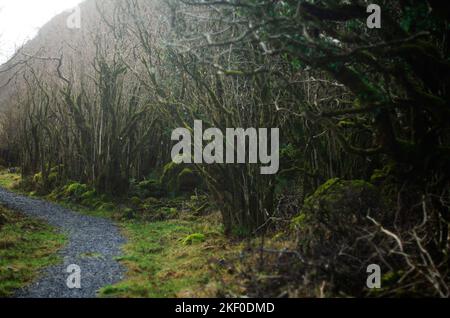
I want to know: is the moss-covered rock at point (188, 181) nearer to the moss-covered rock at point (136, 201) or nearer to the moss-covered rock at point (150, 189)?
the moss-covered rock at point (150, 189)

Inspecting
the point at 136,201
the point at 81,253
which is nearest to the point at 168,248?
the point at 81,253

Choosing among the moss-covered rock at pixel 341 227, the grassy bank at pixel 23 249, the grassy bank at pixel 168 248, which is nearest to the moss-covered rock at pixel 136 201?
the grassy bank at pixel 168 248

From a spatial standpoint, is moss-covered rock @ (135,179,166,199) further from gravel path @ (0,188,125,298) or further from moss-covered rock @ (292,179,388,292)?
moss-covered rock @ (292,179,388,292)

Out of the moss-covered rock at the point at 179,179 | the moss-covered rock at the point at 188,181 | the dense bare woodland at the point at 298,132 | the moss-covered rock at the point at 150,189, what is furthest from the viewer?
the moss-covered rock at the point at 188,181

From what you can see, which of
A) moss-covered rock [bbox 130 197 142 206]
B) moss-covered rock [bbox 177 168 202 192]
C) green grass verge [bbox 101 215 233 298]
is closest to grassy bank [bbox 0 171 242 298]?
green grass verge [bbox 101 215 233 298]

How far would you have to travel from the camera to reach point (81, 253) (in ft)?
31.2

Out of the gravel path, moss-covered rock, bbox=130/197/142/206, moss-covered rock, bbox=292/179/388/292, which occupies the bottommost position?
the gravel path

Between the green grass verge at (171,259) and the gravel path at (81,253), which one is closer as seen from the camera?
the green grass verge at (171,259)

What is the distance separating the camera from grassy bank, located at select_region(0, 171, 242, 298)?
21.8 ft

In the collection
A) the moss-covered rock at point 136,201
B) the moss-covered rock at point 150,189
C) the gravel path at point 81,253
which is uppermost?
the moss-covered rock at point 150,189

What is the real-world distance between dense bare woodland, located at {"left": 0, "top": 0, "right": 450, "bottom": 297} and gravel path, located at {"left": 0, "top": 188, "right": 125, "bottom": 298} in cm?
238

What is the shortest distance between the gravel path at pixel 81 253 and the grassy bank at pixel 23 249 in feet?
0.83

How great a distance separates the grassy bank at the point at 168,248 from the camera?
6.64 m

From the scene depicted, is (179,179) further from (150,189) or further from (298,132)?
(298,132)
